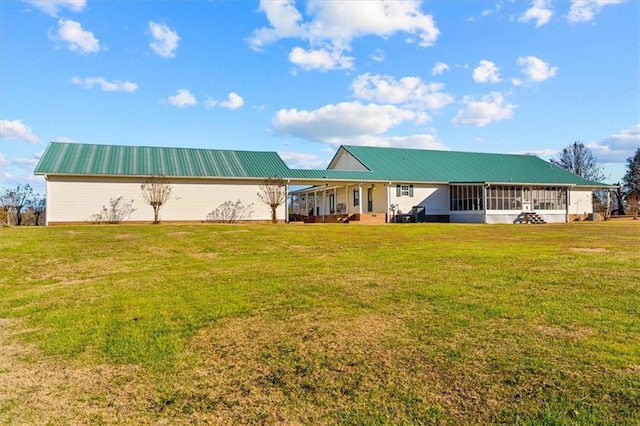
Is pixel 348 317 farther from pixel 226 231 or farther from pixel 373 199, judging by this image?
Result: pixel 373 199

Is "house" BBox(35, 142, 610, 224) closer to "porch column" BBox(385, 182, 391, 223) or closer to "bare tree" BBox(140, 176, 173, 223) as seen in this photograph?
"porch column" BBox(385, 182, 391, 223)

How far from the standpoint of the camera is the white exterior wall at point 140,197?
79.7 feet

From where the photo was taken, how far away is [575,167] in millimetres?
65062

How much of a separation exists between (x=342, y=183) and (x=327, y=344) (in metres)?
26.3

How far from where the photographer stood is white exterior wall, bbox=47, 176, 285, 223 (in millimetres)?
24281

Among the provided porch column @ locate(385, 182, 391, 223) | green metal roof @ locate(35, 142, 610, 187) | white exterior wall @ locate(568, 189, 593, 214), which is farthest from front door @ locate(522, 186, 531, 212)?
porch column @ locate(385, 182, 391, 223)

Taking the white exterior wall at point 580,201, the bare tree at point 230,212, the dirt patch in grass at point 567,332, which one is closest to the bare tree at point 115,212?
the bare tree at point 230,212

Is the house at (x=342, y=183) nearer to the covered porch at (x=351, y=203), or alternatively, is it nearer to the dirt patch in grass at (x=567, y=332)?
the covered porch at (x=351, y=203)

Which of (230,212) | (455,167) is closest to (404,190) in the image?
(455,167)

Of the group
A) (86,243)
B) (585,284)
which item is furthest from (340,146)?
(585,284)

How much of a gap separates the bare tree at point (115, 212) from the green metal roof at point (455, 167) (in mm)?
15588

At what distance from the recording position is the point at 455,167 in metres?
35.3

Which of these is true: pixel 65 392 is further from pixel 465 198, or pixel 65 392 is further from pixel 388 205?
pixel 465 198

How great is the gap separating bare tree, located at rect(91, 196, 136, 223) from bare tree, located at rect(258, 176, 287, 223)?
7.43 m
